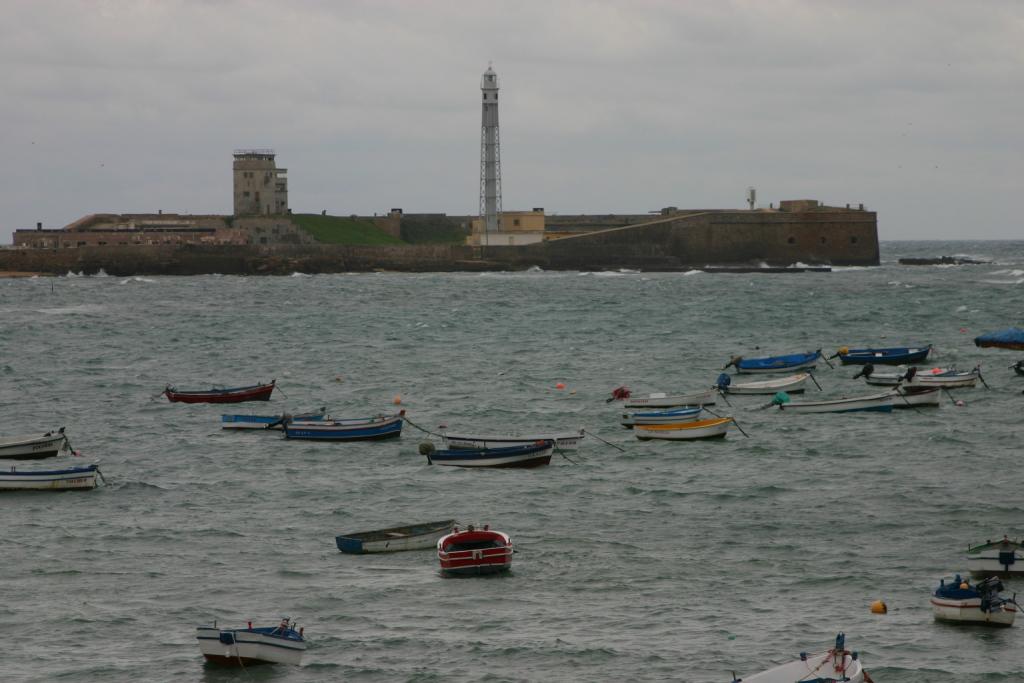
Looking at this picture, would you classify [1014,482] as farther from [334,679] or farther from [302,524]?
[334,679]

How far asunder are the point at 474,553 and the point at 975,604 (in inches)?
343

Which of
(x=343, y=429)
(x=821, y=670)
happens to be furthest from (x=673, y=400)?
(x=821, y=670)

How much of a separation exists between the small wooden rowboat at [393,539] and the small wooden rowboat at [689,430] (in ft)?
43.7

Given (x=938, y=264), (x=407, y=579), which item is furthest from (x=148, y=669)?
(x=938, y=264)

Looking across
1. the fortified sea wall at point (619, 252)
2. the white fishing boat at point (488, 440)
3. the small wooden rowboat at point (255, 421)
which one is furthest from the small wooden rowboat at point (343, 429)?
the fortified sea wall at point (619, 252)

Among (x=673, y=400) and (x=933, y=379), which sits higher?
(x=933, y=379)

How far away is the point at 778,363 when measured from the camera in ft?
178

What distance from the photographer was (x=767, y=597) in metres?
24.6

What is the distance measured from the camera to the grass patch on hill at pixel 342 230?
15438 cm

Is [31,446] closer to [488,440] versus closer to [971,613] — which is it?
[488,440]

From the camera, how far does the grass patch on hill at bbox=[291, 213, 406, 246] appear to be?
154 metres

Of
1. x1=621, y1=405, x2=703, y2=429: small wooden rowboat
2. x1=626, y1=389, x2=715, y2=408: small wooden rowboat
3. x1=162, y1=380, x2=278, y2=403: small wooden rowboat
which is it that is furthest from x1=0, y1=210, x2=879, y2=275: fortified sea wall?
x1=621, y1=405, x2=703, y2=429: small wooden rowboat

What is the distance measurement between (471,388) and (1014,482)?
81.3 ft

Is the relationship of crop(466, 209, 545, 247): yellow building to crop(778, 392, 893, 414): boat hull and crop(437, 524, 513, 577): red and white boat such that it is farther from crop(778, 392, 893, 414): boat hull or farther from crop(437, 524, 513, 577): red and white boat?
crop(437, 524, 513, 577): red and white boat
